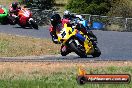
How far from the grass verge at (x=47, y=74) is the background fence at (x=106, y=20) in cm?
2094

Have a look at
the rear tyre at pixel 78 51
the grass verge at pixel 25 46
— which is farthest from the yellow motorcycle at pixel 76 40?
the grass verge at pixel 25 46

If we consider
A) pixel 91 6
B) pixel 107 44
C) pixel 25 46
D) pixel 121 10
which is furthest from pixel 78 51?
pixel 91 6

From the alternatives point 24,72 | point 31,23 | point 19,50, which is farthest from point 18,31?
point 24,72

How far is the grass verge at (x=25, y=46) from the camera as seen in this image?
826 inches

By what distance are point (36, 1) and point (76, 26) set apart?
2224cm

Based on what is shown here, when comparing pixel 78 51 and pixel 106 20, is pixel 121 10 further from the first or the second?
pixel 78 51

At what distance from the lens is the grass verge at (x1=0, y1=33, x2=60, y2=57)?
20984 millimetres

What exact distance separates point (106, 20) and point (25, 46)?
16022 mm

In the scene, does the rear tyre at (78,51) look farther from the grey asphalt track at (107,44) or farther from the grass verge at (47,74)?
the grass verge at (47,74)

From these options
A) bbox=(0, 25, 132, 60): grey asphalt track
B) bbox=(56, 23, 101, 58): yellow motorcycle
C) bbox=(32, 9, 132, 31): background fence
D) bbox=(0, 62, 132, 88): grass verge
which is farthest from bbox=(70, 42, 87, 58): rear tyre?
bbox=(32, 9, 132, 31): background fence

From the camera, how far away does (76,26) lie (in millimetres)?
18766

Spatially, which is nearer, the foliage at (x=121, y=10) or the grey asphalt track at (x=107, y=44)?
the grey asphalt track at (x=107, y=44)

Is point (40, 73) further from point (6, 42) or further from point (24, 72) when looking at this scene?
point (6, 42)

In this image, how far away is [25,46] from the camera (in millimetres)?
23000
